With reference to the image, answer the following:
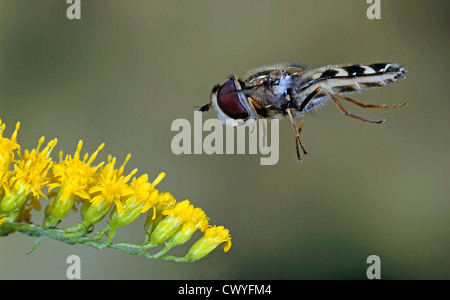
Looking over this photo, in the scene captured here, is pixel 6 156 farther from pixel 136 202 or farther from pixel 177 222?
pixel 177 222

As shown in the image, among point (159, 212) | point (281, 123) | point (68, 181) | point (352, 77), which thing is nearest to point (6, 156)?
point (68, 181)

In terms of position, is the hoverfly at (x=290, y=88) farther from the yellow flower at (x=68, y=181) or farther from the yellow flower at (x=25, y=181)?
the yellow flower at (x=25, y=181)

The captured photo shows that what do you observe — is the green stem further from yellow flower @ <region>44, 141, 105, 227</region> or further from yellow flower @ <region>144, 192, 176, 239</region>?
yellow flower @ <region>144, 192, 176, 239</region>

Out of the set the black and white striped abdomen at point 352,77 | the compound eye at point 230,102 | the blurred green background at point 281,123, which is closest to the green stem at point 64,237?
the compound eye at point 230,102

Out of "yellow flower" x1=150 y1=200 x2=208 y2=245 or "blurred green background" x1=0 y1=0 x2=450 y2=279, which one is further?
"blurred green background" x1=0 y1=0 x2=450 y2=279

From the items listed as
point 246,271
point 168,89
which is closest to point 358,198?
point 246,271

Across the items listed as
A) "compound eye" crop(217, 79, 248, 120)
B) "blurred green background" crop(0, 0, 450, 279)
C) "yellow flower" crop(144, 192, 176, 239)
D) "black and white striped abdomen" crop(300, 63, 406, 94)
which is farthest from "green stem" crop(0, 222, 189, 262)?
"blurred green background" crop(0, 0, 450, 279)

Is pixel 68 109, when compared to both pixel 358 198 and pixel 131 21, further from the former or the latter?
pixel 358 198
